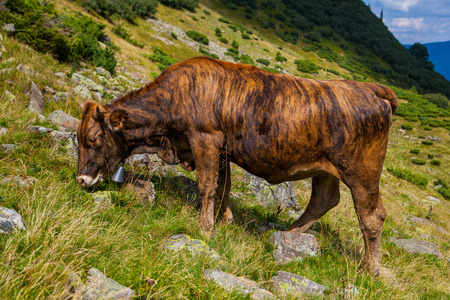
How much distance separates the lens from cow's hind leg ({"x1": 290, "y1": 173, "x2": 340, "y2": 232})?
567 cm

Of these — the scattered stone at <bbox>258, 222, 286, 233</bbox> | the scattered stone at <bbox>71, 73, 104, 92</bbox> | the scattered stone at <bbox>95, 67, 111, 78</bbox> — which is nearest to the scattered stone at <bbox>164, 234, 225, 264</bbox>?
the scattered stone at <bbox>258, 222, 286, 233</bbox>

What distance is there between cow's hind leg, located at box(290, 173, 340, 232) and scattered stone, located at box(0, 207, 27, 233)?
4249 mm

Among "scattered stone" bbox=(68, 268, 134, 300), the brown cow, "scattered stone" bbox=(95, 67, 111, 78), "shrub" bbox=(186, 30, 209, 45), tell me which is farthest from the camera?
"shrub" bbox=(186, 30, 209, 45)

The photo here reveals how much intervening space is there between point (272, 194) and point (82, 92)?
6.92 m

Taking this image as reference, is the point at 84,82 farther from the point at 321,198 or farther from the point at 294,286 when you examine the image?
the point at 294,286

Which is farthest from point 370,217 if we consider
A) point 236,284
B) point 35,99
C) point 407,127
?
point 407,127

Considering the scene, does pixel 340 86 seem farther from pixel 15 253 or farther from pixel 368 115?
pixel 15 253

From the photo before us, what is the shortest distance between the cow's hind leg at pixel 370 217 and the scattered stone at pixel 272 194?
10.6 feet

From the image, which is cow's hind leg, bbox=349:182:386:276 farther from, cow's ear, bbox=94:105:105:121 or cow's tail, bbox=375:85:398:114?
cow's ear, bbox=94:105:105:121

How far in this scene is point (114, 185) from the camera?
5312 millimetres

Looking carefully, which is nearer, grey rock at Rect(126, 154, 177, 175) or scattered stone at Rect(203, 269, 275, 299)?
scattered stone at Rect(203, 269, 275, 299)

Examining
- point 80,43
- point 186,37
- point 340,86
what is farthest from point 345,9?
point 340,86

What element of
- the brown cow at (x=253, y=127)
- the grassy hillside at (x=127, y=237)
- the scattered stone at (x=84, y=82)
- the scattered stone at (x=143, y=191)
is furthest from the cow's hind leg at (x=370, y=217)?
the scattered stone at (x=84, y=82)

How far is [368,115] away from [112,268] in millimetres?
3734
